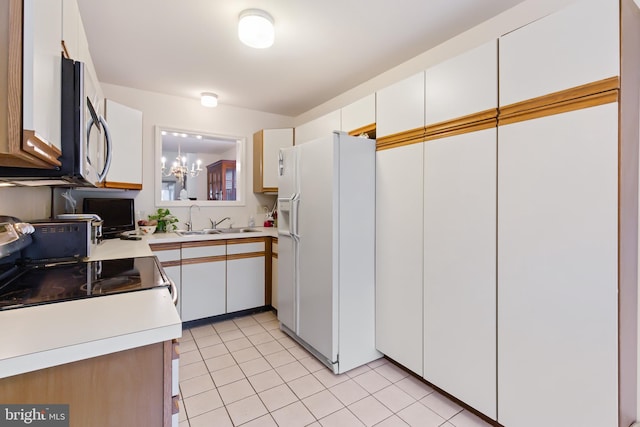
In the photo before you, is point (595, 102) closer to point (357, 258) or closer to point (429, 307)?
point (429, 307)

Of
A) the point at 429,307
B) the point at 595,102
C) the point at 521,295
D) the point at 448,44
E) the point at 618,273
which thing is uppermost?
the point at 448,44

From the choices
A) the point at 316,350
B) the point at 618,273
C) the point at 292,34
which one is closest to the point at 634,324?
the point at 618,273

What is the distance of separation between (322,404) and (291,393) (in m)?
0.23

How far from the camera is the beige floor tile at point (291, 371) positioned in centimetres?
212

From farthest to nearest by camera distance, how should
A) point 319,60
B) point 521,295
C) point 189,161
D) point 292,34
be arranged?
point 189,161 < point 319,60 < point 292,34 < point 521,295

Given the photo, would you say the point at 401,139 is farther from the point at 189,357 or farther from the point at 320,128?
the point at 189,357

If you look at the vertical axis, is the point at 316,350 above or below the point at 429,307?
below

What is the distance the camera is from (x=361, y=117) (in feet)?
7.98

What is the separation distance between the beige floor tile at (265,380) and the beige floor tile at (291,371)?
1.7 inches

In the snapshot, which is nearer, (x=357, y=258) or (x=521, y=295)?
(x=521, y=295)

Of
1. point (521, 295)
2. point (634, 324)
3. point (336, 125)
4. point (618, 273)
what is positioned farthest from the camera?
point (336, 125)

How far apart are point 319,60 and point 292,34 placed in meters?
0.44

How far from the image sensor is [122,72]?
108 inches

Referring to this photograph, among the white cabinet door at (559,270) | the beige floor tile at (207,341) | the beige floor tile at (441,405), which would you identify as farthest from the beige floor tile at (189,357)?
the white cabinet door at (559,270)
